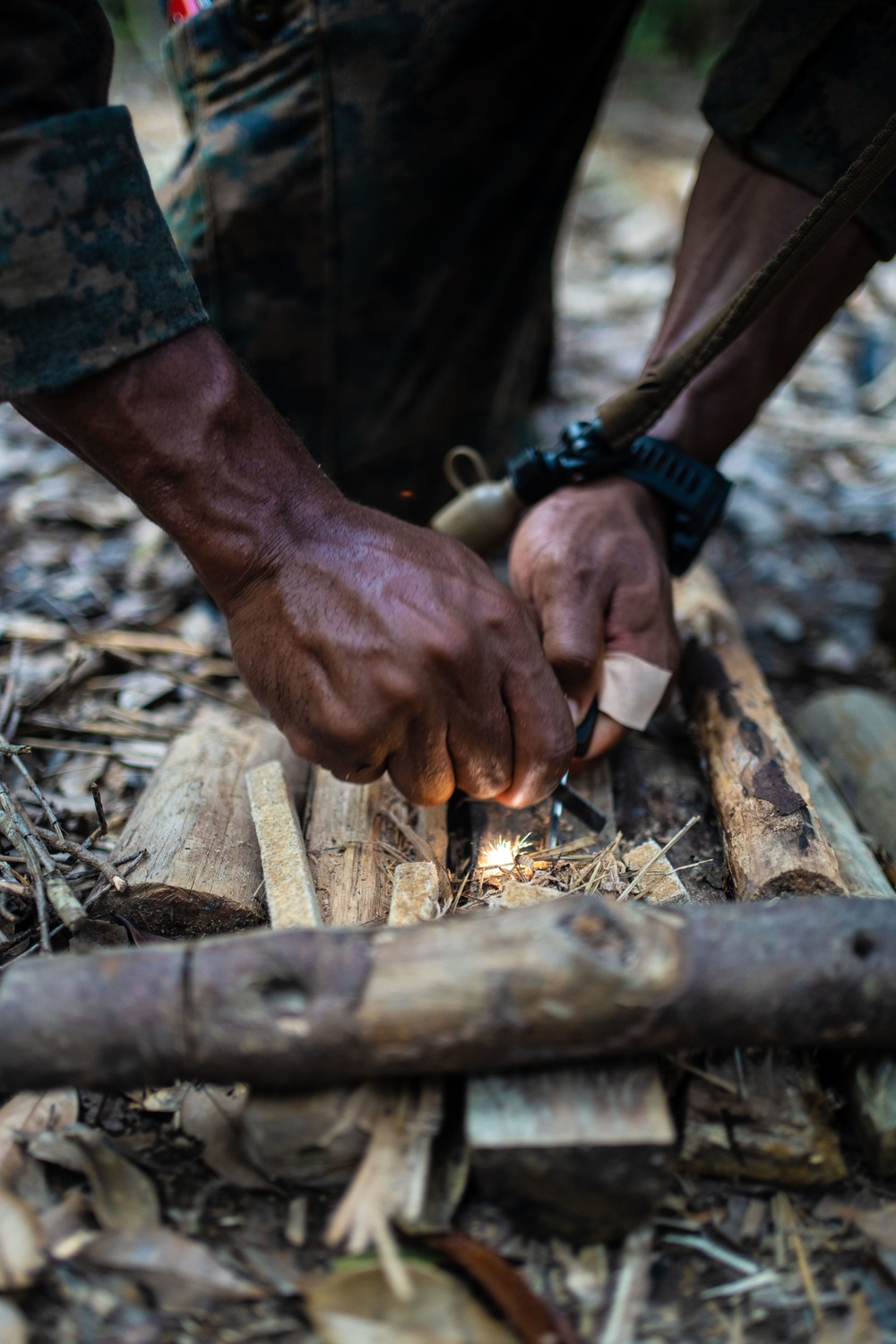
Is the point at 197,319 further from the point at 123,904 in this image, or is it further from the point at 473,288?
the point at 473,288

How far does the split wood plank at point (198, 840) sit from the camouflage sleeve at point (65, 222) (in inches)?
34.9

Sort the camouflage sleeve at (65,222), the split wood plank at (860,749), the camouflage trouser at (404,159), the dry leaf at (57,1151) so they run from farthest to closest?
1. the split wood plank at (860,749)
2. the camouflage trouser at (404,159)
3. the camouflage sleeve at (65,222)
4. the dry leaf at (57,1151)

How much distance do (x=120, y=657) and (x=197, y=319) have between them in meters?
1.53

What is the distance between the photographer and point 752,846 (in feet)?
5.72

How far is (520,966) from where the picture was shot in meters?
1.17

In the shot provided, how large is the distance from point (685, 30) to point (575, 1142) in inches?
503

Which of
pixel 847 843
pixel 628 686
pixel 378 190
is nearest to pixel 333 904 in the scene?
pixel 628 686

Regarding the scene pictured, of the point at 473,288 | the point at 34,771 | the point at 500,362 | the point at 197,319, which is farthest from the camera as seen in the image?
the point at 500,362

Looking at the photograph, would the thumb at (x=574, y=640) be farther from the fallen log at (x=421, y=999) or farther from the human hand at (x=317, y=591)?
the fallen log at (x=421, y=999)

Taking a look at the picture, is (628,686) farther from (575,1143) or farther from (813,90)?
(813,90)

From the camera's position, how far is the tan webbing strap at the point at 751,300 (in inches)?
69.2

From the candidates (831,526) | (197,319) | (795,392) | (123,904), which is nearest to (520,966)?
(123,904)

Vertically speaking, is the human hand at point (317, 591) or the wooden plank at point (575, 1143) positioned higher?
the human hand at point (317, 591)

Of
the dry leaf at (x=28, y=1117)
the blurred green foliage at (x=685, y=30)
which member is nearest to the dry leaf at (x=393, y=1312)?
the dry leaf at (x=28, y=1117)
